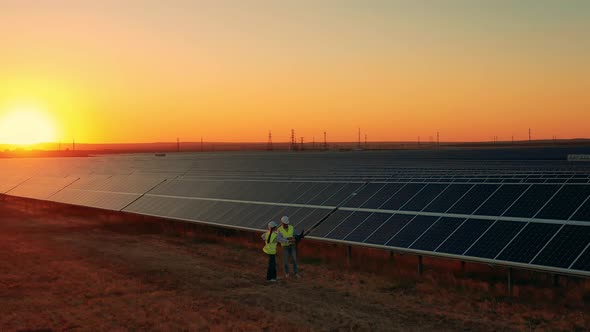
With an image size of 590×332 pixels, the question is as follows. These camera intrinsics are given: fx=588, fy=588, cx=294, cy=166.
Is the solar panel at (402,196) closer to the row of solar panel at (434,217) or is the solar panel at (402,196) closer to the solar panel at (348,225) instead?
the row of solar panel at (434,217)

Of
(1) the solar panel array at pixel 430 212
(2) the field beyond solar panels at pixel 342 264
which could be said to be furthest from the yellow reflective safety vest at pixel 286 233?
(1) the solar panel array at pixel 430 212

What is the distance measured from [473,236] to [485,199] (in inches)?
129

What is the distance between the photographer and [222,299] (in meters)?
20.0

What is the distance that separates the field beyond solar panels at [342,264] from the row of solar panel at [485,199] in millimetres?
76

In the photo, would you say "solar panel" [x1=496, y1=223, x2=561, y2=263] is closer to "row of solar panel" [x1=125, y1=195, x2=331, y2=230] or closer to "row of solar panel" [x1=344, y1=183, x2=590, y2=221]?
"row of solar panel" [x1=344, y1=183, x2=590, y2=221]

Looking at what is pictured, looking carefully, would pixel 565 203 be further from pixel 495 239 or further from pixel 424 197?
pixel 424 197

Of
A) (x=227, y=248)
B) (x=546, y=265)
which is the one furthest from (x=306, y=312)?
(x=227, y=248)

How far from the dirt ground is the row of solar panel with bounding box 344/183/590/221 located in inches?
158

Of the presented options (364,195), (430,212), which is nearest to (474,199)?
(430,212)

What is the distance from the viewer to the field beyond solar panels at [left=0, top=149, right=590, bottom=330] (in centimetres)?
1791

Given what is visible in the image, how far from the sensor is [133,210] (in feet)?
136

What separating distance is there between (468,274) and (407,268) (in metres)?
2.55

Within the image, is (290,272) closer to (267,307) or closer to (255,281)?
(255,281)

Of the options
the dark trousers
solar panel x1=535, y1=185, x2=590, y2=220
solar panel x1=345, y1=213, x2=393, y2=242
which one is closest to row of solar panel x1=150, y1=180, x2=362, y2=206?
solar panel x1=345, y1=213, x2=393, y2=242
